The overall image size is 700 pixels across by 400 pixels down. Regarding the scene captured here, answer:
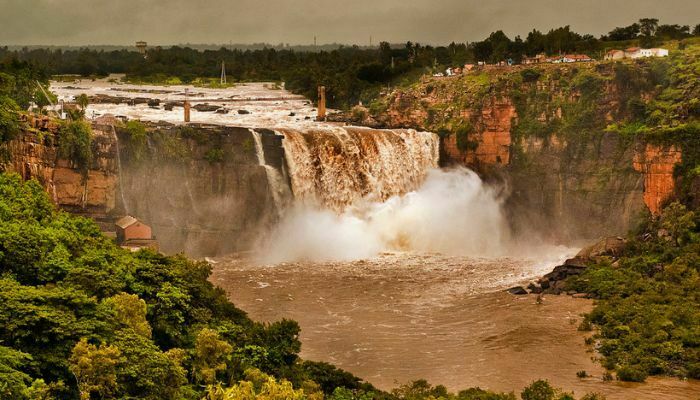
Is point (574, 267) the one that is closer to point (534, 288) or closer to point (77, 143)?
point (534, 288)

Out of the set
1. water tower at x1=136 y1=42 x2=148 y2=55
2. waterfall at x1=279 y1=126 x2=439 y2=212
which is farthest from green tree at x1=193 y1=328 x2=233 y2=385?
water tower at x1=136 y1=42 x2=148 y2=55

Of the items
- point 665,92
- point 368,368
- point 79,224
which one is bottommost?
point 368,368

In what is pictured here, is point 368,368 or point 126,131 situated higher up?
point 126,131

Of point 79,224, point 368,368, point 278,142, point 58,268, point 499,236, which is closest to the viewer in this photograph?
point 58,268

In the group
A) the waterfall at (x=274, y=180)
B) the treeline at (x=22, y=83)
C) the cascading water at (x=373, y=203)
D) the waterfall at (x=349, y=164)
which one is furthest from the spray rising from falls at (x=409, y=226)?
the treeline at (x=22, y=83)

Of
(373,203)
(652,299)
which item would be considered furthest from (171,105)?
(652,299)

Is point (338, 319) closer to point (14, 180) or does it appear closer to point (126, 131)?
point (14, 180)

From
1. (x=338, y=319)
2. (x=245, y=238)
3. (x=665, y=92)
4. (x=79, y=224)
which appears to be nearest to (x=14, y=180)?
(x=79, y=224)

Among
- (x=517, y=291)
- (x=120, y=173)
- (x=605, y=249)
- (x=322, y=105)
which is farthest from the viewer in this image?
(x=322, y=105)

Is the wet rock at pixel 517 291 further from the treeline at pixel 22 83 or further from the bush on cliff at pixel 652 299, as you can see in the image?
the treeline at pixel 22 83
